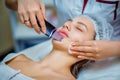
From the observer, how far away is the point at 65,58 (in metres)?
1.46

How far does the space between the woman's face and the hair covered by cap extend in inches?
1.1

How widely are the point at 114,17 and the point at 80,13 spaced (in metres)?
0.20

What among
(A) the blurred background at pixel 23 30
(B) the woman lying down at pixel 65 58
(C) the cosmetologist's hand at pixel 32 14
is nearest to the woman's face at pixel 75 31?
(B) the woman lying down at pixel 65 58

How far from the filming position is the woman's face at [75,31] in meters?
1.43

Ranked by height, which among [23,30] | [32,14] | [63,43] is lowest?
[23,30]

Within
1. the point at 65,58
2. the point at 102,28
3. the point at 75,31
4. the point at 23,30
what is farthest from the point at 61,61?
the point at 23,30

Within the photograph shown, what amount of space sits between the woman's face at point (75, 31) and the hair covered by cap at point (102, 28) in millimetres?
29

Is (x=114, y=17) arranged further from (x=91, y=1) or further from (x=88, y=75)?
(x=88, y=75)

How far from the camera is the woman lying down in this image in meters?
1.42

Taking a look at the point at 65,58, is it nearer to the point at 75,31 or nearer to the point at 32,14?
the point at 75,31

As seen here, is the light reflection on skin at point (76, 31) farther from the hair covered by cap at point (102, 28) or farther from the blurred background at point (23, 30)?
the blurred background at point (23, 30)

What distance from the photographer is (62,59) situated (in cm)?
147

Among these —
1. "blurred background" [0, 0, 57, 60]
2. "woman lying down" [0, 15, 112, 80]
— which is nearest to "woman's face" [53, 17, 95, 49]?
"woman lying down" [0, 15, 112, 80]

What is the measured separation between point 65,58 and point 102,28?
0.26 metres
